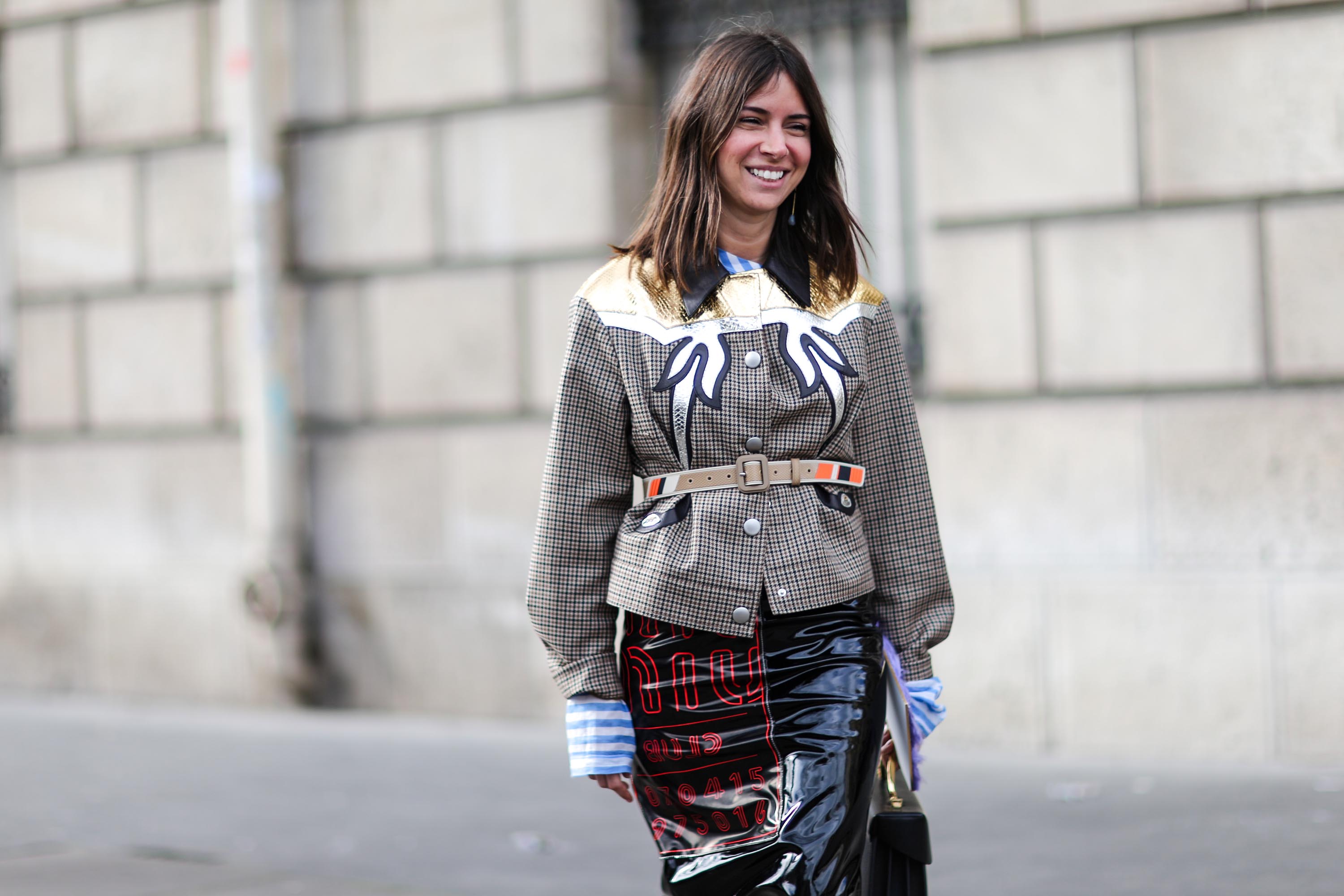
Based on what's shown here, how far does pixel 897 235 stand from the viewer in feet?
24.6

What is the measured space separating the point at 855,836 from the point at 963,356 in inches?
159

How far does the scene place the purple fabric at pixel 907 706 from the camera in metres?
3.30

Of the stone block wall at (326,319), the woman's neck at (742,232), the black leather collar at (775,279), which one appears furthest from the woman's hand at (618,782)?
the stone block wall at (326,319)

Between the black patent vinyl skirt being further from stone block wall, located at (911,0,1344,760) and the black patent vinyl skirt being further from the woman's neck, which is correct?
stone block wall, located at (911,0,1344,760)

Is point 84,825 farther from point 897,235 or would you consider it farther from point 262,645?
point 897,235

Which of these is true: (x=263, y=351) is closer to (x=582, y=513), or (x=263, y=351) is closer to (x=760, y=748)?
(x=582, y=513)

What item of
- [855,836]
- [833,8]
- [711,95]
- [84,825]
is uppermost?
[833,8]

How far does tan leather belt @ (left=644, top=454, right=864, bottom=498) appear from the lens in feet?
10.3

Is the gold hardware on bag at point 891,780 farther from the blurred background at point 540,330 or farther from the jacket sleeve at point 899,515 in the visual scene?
the blurred background at point 540,330

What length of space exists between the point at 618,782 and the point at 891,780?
50 centimetres

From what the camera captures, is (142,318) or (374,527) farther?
(142,318)

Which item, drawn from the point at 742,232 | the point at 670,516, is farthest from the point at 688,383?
the point at 742,232

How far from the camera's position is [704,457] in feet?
10.4

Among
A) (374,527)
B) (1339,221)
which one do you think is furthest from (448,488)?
(1339,221)
